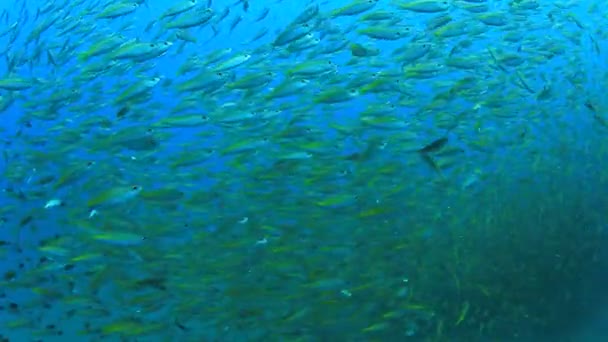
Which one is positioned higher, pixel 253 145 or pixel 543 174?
pixel 253 145

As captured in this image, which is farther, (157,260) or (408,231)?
(408,231)

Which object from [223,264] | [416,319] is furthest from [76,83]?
[416,319]

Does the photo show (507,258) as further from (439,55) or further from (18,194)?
(18,194)

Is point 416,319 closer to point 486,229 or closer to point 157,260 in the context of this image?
point 486,229

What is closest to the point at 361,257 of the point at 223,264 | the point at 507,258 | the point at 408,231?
the point at 408,231

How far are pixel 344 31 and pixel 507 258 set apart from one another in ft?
12.8

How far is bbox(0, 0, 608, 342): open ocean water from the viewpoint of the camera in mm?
6324

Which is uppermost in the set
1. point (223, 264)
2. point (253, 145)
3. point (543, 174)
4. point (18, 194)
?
point (253, 145)

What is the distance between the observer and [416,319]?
25.5ft

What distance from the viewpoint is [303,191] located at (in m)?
7.20

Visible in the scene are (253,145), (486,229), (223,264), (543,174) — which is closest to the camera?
(253,145)

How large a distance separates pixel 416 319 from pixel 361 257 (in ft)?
3.43

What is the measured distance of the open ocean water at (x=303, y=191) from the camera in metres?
6.32

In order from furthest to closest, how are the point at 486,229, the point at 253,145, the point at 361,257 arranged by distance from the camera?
the point at 486,229, the point at 361,257, the point at 253,145
